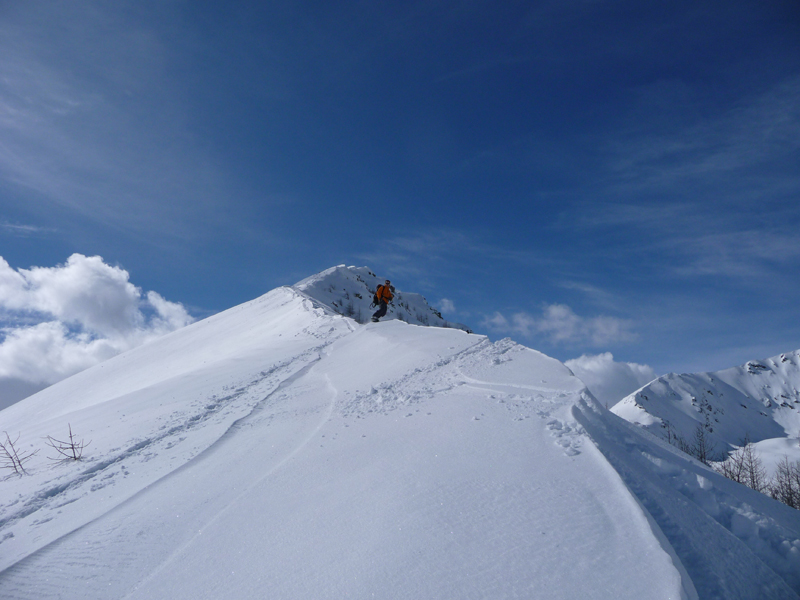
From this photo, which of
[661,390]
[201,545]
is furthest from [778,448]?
[201,545]

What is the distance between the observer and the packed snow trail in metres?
2.02

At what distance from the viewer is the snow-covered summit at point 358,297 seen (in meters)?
18.4

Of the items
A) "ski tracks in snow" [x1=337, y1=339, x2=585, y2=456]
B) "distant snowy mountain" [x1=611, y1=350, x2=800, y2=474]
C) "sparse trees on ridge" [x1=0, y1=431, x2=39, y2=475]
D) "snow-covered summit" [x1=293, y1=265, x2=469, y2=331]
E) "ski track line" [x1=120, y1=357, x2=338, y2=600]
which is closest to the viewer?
"ski track line" [x1=120, y1=357, x2=338, y2=600]

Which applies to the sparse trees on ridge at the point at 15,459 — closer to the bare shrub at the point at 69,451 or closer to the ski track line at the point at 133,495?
the bare shrub at the point at 69,451

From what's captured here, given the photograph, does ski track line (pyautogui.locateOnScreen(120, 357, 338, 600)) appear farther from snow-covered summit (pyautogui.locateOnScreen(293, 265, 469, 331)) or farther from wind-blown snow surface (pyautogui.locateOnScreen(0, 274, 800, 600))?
snow-covered summit (pyautogui.locateOnScreen(293, 265, 469, 331))

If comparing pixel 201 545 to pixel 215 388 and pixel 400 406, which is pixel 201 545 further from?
pixel 215 388

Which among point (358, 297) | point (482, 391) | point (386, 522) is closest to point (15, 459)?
point (386, 522)

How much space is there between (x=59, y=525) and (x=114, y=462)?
1220 millimetres

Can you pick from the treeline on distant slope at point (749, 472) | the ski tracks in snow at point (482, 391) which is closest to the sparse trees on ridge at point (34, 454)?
the ski tracks in snow at point (482, 391)

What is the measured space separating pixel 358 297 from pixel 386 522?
18.5 metres

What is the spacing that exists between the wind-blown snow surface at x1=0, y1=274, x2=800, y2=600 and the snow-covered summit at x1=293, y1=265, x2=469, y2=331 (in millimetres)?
12034

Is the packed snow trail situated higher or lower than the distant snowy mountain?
lower

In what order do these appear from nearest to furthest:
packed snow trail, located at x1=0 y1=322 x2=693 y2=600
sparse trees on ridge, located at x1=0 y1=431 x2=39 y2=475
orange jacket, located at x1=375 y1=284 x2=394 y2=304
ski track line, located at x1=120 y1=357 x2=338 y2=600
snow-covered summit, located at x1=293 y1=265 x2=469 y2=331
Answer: packed snow trail, located at x1=0 y1=322 x2=693 y2=600
ski track line, located at x1=120 y1=357 x2=338 y2=600
sparse trees on ridge, located at x1=0 y1=431 x2=39 y2=475
orange jacket, located at x1=375 y1=284 x2=394 y2=304
snow-covered summit, located at x1=293 y1=265 x2=469 y2=331

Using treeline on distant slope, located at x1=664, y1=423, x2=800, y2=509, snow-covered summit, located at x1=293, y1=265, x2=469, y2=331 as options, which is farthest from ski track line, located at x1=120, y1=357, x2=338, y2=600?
snow-covered summit, located at x1=293, y1=265, x2=469, y2=331
